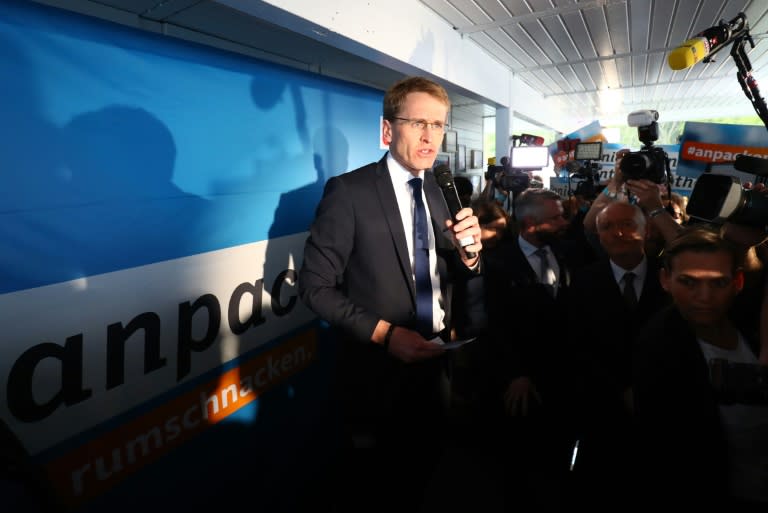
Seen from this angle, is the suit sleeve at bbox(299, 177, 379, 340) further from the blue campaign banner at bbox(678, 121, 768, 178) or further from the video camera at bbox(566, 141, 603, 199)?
the blue campaign banner at bbox(678, 121, 768, 178)

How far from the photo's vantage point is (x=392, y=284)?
141 cm

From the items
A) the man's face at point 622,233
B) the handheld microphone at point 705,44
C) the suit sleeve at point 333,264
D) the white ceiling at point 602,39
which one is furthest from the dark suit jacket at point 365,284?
the white ceiling at point 602,39

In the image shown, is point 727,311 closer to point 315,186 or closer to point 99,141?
point 315,186

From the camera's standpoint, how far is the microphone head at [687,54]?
1408 millimetres

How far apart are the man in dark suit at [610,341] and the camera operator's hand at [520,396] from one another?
9.2 inches

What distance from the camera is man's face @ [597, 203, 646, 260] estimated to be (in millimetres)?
2146

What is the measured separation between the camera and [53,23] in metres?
1.13

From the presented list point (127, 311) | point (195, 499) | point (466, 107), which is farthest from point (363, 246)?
point (466, 107)

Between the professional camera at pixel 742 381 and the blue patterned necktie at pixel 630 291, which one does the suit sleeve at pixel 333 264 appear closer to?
the professional camera at pixel 742 381

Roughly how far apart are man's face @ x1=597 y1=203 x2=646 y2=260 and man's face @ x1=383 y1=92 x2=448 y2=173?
130 centimetres

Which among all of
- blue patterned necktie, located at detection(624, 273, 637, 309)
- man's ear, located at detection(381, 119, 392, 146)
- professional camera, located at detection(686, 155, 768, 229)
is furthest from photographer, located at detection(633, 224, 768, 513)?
man's ear, located at detection(381, 119, 392, 146)

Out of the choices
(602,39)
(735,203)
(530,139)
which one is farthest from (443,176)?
(530,139)

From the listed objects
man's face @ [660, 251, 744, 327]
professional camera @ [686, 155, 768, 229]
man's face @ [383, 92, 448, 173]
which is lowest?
man's face @ [660, 251, 744, 327]

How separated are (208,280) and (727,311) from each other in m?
1.90
